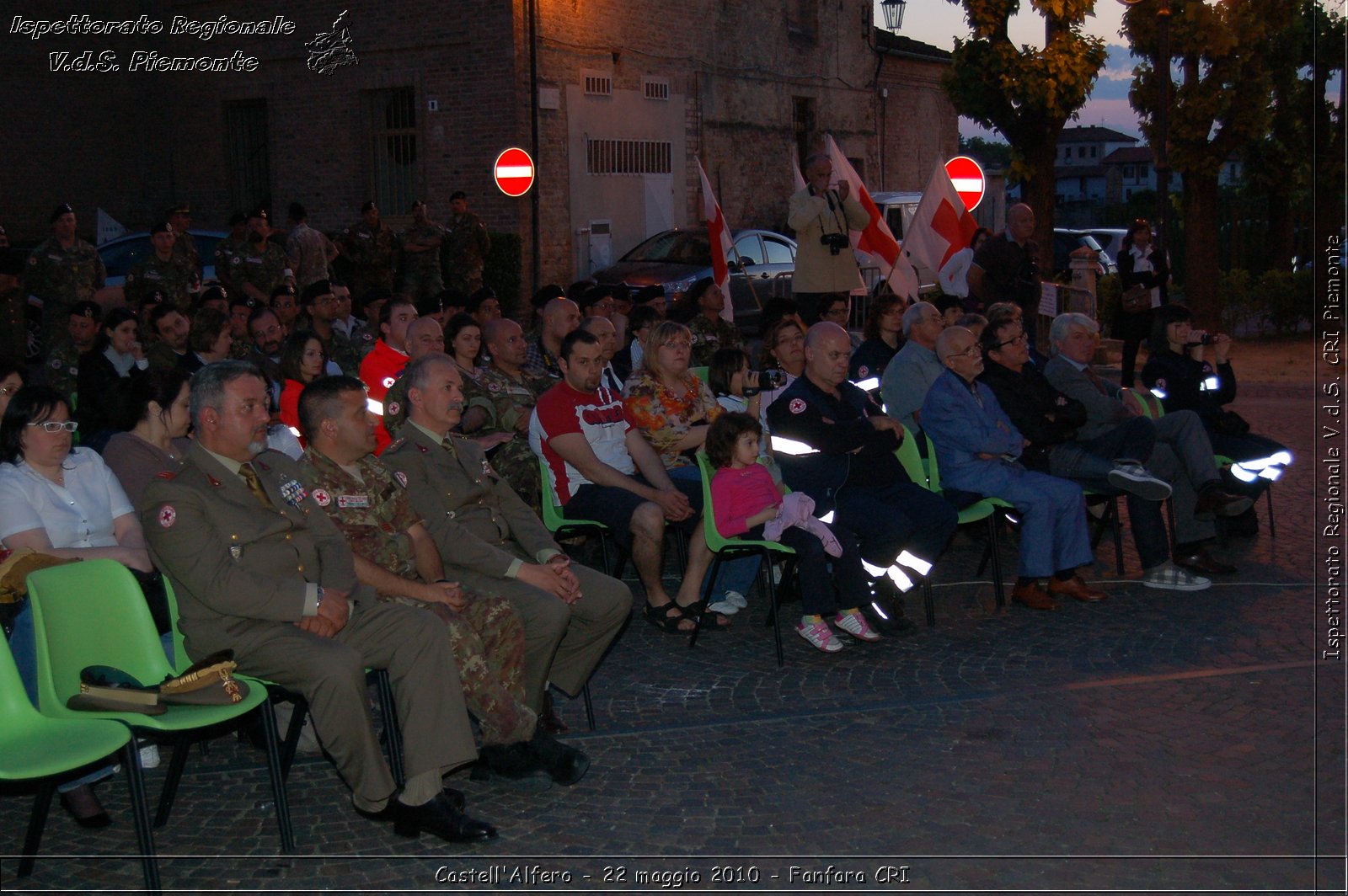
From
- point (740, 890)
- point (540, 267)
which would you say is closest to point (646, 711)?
point (740, 890)

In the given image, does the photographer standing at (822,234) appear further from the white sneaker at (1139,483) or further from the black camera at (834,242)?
the white sneaker at (1139,483)

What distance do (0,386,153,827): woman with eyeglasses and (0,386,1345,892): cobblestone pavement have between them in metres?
0.86

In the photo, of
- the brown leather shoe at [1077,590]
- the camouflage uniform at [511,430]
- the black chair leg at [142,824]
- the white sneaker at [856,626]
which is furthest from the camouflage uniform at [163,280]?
the black chair leg at [142,824]

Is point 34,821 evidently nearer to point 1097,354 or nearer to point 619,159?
point 1097,354

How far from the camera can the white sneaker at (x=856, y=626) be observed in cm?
696

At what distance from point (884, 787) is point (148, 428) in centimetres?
351

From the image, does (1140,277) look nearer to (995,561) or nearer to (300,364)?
(995,561)

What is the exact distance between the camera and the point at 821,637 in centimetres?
683

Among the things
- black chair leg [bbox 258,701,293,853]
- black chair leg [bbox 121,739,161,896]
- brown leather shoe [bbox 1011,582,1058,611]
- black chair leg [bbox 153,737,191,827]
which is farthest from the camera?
brown leather shoe [bbox 1011,582,1058,611]

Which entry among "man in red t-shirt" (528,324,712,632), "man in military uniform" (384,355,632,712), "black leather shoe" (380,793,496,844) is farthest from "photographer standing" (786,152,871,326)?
"black leather shoe" (380,793,496,844)

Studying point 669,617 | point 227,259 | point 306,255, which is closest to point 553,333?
point 669,617

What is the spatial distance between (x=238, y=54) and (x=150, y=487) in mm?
18833

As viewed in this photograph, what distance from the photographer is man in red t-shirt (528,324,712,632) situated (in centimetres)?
713

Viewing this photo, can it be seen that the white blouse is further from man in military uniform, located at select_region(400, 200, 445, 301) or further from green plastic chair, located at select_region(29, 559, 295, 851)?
man in military uniform, located at select_region(400, 200, 445, 301)
